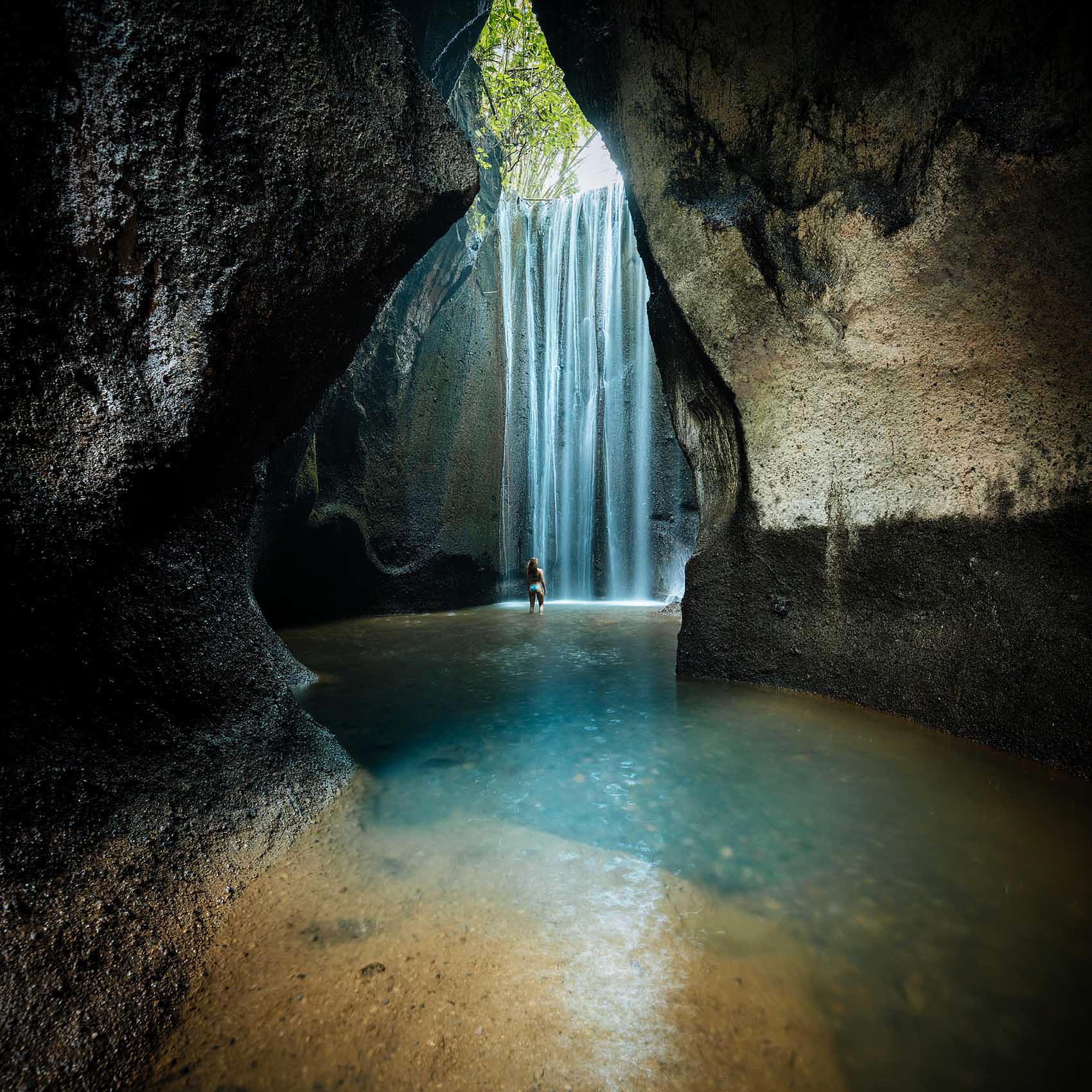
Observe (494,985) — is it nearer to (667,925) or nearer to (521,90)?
(667,925)

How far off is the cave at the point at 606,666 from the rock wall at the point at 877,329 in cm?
2

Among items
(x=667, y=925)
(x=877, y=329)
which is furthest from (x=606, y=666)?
(x=667, y=925)

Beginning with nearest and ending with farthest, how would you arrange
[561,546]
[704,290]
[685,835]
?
[685,835]
[704,290]
[561,546]

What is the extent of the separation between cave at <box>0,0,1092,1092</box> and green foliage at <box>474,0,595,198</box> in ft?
18.6

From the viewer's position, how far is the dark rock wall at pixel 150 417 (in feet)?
5.43

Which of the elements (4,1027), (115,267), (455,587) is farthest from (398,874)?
(455,587)

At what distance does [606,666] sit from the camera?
5.52 m

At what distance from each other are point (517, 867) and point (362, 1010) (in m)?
0.78

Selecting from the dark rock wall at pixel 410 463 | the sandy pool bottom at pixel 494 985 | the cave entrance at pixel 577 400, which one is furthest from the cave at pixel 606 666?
the cave entrance at pixel 577 400

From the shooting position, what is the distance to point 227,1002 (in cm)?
158

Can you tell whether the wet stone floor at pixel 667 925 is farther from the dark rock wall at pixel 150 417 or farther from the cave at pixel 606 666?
the dark rock wall at pixel 150 417

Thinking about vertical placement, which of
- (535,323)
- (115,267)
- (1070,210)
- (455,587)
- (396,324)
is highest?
(535,323)

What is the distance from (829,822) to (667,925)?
3.43 ft

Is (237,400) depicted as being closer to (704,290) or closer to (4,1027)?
(4,1027)
